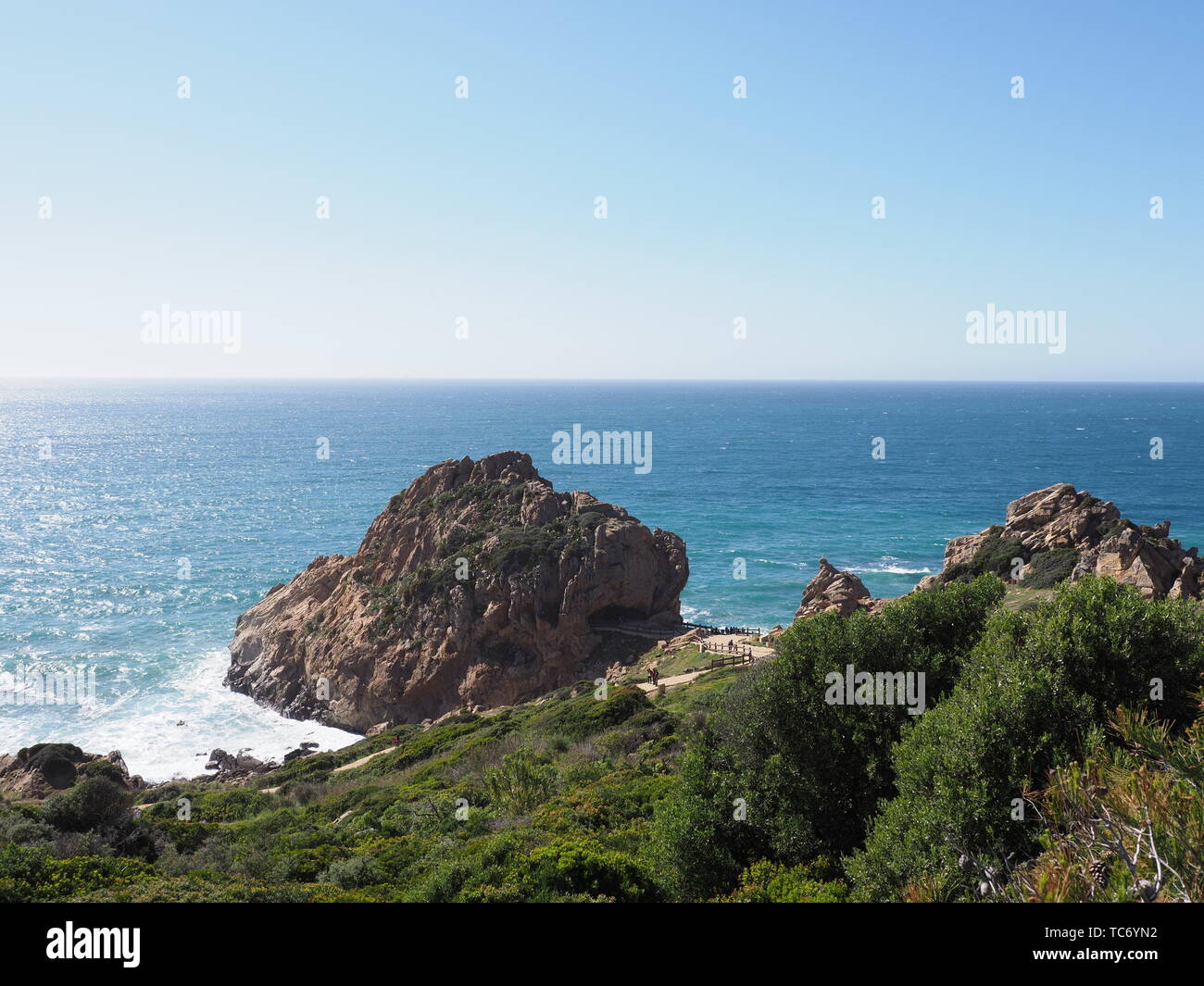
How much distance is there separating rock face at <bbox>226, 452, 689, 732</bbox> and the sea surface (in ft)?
11.0

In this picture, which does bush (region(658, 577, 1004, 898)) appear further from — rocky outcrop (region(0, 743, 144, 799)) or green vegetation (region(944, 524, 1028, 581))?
green vegetation (region(944, 524, 1028, 581))

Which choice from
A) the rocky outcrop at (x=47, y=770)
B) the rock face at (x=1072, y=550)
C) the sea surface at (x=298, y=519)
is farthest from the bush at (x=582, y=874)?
the sea surface at (x=298, y=519)

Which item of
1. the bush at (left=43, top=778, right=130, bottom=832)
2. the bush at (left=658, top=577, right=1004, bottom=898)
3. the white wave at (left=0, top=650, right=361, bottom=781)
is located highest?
the bush at (left=658, top=577, right=1004, bottom=898)

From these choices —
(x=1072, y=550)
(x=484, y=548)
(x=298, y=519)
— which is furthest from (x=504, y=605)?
(x=298, y=519)

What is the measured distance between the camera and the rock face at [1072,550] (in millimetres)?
33625

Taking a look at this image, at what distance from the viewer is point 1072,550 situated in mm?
42062

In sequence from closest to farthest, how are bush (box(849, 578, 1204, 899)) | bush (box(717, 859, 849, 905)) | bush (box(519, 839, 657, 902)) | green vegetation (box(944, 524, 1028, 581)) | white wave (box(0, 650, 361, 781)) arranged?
1. bush (box(849, 578, 1204, 899))
2. bush (box(717, 859, 849, 905))
3. bush (box(519, 839, 657, 902))
4. white wave (box(0, 650, 361, 781))
5. green vegetation (box(944, 524, 1028, 581))

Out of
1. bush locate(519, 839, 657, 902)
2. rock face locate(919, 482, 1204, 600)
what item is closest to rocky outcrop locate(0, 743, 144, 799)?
bush locate(519, 839, 657, 902)

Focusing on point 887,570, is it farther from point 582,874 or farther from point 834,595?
point 582,874

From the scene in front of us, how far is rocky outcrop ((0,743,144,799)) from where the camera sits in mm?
32406

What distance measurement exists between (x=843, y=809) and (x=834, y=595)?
3032 centimetres

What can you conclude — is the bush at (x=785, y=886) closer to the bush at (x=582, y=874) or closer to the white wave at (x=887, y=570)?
the bush at (x=582, y=874)
